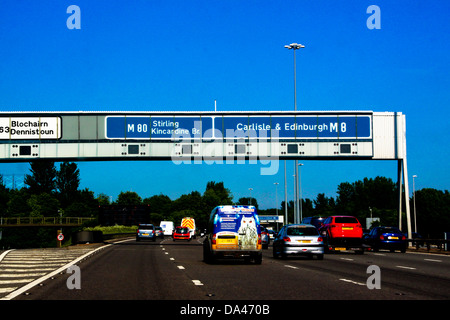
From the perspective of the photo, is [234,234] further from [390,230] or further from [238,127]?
[238,127]

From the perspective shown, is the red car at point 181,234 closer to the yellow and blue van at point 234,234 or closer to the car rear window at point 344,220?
the car rear window at point 344,220

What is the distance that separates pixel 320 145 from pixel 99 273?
28.0 metres

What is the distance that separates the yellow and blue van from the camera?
2455 centimetres

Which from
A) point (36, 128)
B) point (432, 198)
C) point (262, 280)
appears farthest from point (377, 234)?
point (432, 198)

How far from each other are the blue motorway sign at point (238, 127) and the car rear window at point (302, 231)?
16.6 meters

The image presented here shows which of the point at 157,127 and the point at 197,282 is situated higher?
the point at 157,127

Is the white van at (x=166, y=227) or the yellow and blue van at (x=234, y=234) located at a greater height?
the yellow and blue van at (x=234, y=234)

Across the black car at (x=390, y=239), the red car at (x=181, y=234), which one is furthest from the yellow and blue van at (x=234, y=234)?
the red car at (x=181, y=234)

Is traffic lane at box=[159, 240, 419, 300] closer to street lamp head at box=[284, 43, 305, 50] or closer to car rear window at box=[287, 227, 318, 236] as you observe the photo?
car rear window at box=[287, 227, 318, 236]

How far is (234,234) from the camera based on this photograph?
24547 millimetres

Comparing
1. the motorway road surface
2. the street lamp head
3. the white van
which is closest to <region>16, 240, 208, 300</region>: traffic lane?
the motorway road surface

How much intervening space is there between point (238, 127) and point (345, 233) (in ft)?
41.2

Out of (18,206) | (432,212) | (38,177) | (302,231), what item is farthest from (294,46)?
(38,177)

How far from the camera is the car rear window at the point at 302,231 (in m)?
28.8
